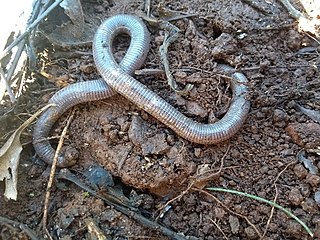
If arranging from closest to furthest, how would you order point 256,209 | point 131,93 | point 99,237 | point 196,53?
1. point 99,237
2. point 256,209
3. point 131,93
4. point 196,53

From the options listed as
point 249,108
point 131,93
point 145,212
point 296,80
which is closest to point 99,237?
point 145,212

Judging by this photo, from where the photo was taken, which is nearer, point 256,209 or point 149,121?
point 256,209

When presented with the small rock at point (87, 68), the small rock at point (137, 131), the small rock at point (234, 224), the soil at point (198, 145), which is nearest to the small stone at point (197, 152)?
the soil at point (198, 145)

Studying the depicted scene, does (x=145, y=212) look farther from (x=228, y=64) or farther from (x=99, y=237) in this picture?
(x=228, y=64)

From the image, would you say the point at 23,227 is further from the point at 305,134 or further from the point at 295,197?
the point at 305,134

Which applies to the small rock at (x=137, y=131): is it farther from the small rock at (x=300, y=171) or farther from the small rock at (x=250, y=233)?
the small rock at (x=300, y=171)

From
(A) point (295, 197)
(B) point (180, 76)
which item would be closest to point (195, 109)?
(B) point (180, 76)
